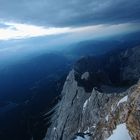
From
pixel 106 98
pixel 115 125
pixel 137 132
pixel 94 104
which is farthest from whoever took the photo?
pixel 94 104

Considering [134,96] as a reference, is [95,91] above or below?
below

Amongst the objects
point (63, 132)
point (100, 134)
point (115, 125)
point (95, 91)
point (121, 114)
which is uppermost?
point (121, 114)

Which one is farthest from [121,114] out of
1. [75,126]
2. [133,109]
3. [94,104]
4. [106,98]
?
[75,126]

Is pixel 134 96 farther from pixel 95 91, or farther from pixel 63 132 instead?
pixel 63 132

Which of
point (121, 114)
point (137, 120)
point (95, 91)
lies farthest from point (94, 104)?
point (137, 120)

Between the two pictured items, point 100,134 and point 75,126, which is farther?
point 75,126

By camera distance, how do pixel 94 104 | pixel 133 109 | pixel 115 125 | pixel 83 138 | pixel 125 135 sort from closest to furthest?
pixel 133 109 → pixel 125 135 → pixel 115 125 → pixel 83 138 → pixel 94 104
